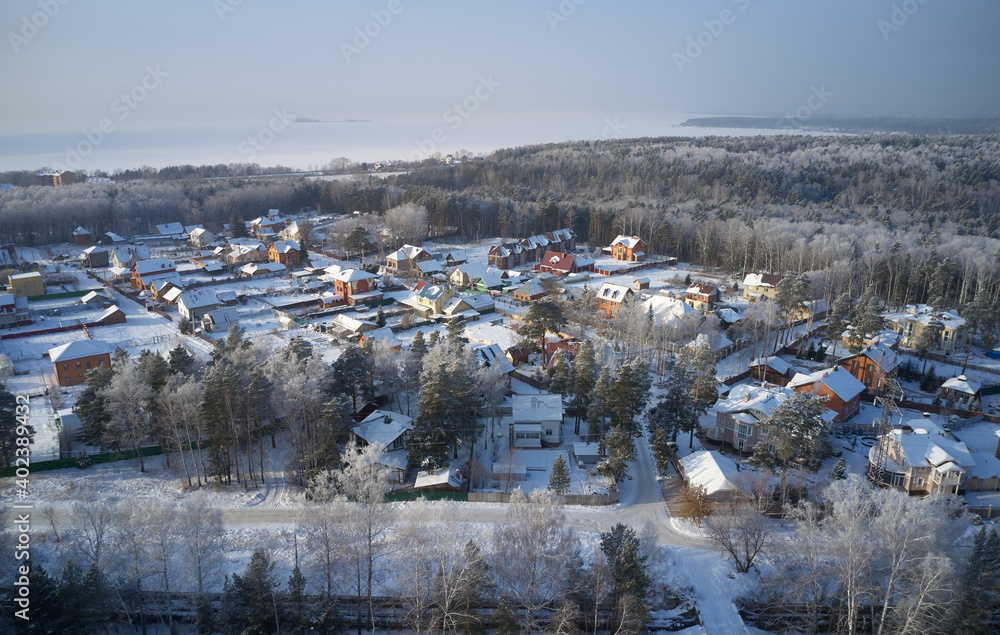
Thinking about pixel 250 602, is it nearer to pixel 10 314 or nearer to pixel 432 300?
pixel 432 300

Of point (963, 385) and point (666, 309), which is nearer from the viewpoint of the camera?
point (963, 385)

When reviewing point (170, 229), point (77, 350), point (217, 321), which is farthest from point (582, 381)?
point (170, 229)

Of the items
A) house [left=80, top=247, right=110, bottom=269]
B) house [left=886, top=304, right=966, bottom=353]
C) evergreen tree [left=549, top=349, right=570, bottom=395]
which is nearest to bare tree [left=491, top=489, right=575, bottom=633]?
evergreen tree [left=549, top=349, right=570, bottom=395]

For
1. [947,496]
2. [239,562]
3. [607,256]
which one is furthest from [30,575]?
[607,256]

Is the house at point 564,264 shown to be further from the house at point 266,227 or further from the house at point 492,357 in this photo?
the house at point 266,227

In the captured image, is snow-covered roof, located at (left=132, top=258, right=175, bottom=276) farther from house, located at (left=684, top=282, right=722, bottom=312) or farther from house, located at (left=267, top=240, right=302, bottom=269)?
house, located at (left=684, top=282, right=722, bottom=312)

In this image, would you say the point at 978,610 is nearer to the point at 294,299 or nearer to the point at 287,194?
the point at 294,299
